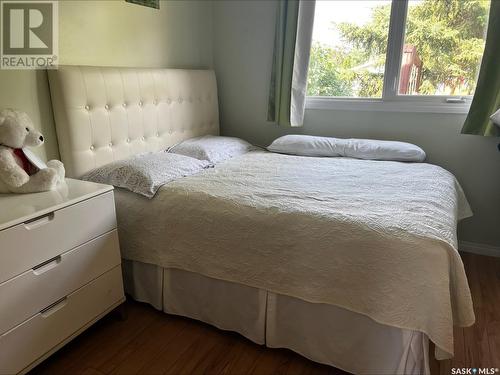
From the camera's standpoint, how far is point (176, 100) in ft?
8.61

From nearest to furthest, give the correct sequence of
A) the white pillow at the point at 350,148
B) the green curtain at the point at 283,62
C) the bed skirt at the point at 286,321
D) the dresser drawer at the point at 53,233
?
the dresser drawer at the point at 53,233
the bed skirt at the point at 286,321
the white pillow at the point at 350,148
the green curtain at the point at 283,62

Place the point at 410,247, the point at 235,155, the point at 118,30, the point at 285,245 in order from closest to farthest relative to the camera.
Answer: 1. the point at 410,247
2. the point at 285,245
3. the point at 118,30
4. the point at 235,155

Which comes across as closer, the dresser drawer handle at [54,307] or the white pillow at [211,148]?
the dresser drawer handle at [54,307]

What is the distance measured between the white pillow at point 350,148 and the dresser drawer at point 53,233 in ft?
4.67

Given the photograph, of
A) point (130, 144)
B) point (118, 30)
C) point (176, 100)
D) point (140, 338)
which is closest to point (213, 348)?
point (140, 338)

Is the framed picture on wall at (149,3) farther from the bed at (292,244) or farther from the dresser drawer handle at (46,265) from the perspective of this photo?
the dresser drawer handle at (46,265)

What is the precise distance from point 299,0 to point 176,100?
Result: 1.14 m

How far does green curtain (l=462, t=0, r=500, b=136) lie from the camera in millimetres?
2197

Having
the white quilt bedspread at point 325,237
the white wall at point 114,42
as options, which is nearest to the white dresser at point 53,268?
the white quilt bedspread at point 325,237

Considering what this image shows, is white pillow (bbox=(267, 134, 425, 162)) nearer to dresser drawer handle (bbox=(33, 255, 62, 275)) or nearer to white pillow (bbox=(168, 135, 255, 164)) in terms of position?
white pillow (bbox=(168, 135, 255, 164))

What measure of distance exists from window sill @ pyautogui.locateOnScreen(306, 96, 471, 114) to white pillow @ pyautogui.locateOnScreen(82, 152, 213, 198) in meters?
1.28

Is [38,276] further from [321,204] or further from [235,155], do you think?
[235,155]

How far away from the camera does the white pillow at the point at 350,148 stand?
2412 millimetres

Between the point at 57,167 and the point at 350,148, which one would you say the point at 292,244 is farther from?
the point at 350,148
